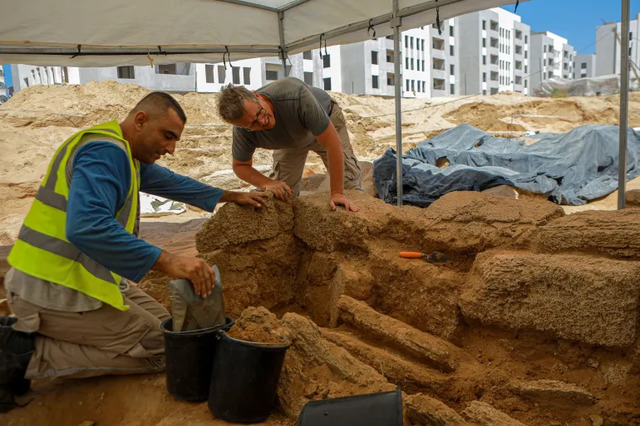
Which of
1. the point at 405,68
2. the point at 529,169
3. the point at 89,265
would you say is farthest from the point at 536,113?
the point at 89,265

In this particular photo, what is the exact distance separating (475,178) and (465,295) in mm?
5376

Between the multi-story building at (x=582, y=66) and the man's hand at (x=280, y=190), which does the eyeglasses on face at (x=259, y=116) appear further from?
the multi-story building at (x=582, y=66)

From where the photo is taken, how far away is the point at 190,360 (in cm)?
237

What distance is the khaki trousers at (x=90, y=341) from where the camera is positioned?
250 cm

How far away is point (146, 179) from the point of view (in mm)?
2990

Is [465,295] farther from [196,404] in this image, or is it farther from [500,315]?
[196,404]

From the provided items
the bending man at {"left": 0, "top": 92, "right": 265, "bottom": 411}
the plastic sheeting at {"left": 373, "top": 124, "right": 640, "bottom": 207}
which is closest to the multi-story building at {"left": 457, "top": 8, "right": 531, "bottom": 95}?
the plastic sheeting at {"left": 373, "top": 124, "right": 640, "bottom": 207}

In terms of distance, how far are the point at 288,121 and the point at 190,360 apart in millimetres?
2078

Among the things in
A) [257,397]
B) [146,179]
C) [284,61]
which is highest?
[284,61]

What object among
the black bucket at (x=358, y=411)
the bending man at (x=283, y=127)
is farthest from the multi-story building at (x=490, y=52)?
the black bucket at (x=358, y=411)

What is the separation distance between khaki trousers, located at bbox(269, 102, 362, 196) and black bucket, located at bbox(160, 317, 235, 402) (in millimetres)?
2276

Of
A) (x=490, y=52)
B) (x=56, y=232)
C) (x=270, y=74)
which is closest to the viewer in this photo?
(x=56, y=232)

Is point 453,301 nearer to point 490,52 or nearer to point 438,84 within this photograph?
point 438,84

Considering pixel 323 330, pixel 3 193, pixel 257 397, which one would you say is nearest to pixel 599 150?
pixel 323 330
